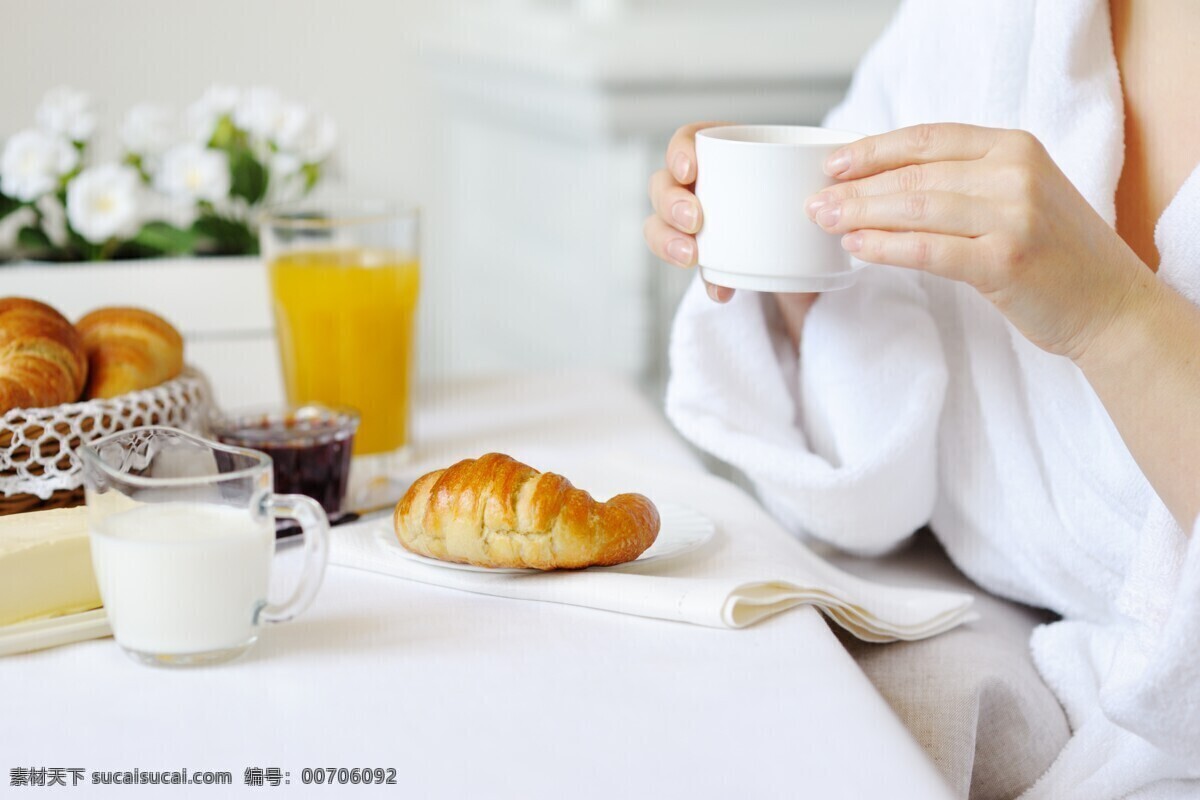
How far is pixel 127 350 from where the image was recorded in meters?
0.80

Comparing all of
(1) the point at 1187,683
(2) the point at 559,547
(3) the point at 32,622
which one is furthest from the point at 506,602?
(1) the point at 1187,683

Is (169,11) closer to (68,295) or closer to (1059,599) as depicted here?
(68,295)

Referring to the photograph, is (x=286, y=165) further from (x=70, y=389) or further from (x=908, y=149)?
(x=908, y=149)

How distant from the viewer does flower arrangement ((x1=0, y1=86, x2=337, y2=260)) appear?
105cm

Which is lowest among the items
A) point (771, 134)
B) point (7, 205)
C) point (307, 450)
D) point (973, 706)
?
point (973, 706)

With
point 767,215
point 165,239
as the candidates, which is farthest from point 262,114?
point 767,215

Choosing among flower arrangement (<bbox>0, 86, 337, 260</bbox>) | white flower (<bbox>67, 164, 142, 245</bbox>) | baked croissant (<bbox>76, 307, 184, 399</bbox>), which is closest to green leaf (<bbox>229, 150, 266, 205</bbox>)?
flower arrangement (<bbox>0, 86, 337, 260</bbox>)

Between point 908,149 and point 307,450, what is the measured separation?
0.41 metres

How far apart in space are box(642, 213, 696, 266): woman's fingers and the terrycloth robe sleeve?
103mm

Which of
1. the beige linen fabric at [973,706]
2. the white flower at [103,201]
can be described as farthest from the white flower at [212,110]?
the beige linen fabric at [973,706]

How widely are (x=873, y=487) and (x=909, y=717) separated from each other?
193 mm

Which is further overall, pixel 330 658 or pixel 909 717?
pixel 909 717

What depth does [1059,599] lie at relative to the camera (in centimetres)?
84

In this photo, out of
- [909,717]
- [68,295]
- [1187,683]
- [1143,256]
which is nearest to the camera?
[1187,683]
